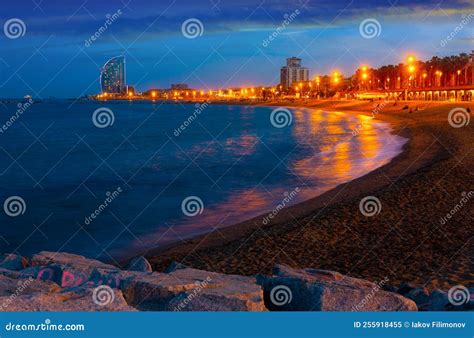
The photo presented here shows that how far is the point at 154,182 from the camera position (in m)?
29.0

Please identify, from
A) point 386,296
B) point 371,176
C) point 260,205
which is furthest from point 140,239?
point 371,176

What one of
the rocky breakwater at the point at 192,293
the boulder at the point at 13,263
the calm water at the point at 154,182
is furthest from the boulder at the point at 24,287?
the calm water at the point at 154,182

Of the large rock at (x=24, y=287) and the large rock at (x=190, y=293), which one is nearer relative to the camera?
the large rock at (x=190, y=293)

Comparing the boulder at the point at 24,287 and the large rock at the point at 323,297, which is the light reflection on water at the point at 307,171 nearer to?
the boulder at the point at 24,287

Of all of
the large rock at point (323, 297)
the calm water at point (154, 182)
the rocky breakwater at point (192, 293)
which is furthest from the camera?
the calm water at point (154, 182)

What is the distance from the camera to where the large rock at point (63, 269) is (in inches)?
330

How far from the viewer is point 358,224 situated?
49.2 ft

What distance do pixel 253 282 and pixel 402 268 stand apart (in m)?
4.27

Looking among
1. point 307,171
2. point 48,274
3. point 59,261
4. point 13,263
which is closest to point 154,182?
point 307,171

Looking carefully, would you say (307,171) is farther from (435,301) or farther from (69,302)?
(69,302)

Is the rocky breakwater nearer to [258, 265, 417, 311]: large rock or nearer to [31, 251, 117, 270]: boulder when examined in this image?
[258, 265, 417, 311]: large rock

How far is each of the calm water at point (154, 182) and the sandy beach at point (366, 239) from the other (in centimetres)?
201

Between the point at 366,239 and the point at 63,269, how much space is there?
741 cm

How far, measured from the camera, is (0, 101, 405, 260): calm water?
17.4 metres
